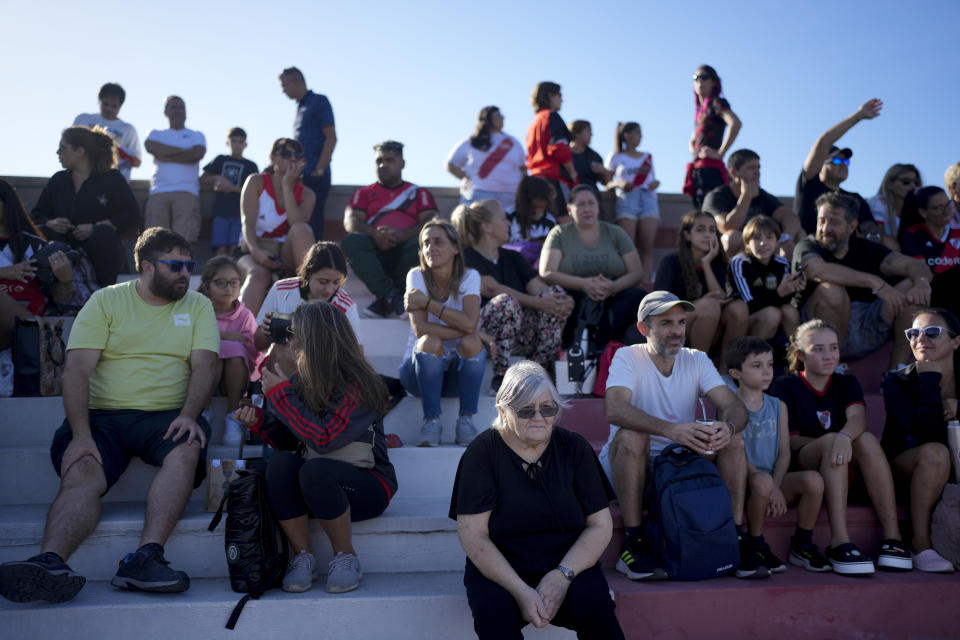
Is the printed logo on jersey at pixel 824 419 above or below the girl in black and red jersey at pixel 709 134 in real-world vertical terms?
below

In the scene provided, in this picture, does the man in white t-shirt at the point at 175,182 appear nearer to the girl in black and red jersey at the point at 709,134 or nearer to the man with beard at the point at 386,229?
the man with beard at the point at 386,229

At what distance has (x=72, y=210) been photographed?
17.3ft

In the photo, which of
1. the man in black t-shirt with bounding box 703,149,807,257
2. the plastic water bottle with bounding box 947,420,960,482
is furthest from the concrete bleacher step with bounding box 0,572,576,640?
the man in black t-shirt with bounding box 703,149,807,257

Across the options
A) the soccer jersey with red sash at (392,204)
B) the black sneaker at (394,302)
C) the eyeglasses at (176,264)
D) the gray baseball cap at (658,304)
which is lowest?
the black sneaker at (394,302)

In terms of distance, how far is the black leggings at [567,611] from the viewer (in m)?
2.53

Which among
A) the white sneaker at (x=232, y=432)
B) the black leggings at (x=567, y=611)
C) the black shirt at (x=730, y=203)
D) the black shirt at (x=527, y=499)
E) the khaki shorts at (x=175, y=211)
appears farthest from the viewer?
the khaki shorts at (x=175, y=211)

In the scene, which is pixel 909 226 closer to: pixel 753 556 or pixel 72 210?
pixel 753 556

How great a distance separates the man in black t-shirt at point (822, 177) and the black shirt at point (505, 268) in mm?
2621

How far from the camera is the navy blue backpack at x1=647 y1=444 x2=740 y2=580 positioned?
3.07m

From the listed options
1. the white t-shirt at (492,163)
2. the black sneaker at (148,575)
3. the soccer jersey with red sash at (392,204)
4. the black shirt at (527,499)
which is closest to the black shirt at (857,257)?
the white t-shirt at (492,163)

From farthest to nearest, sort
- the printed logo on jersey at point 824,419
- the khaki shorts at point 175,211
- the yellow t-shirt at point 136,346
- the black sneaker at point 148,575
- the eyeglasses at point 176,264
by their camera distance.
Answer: the khaki shorts at point 175,211 → the printed logo on jersey at point 824,419 → the eyeglasses at point 176,264 → the yellow t-shirt at point 136,346 → the black sneaker at point 148,575

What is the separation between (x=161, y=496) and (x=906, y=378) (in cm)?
335

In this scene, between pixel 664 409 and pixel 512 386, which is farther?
pixel 664 409

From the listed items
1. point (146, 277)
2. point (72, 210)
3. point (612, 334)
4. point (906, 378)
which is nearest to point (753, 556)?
point (906, 378)
